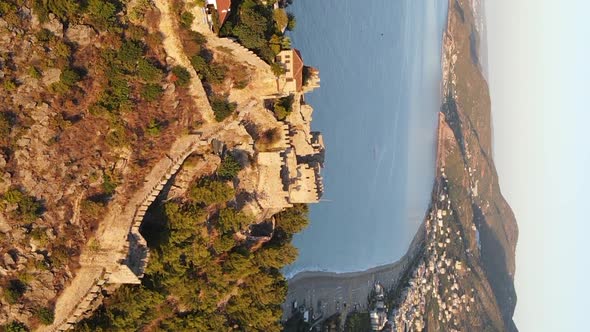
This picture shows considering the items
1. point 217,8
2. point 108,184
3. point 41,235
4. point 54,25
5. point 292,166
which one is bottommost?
point 41,235

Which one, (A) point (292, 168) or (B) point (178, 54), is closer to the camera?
(B) point (178, 54)

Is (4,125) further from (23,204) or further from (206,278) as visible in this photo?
(206,278)

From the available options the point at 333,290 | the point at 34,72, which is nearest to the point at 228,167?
the point at 34,72

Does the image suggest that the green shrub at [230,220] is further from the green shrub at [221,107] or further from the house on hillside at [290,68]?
the house on hillside at [290,68]

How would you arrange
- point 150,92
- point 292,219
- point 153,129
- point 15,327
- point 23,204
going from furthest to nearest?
point 292,219
point 153,129
point 150,92
point 23,204
point 15,327

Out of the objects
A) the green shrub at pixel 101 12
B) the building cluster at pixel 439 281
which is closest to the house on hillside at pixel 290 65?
the green shrub at pixel 101 12

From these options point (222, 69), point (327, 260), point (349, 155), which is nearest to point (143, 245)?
point (222, 69)

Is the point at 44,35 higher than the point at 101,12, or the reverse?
the point at 101,12
